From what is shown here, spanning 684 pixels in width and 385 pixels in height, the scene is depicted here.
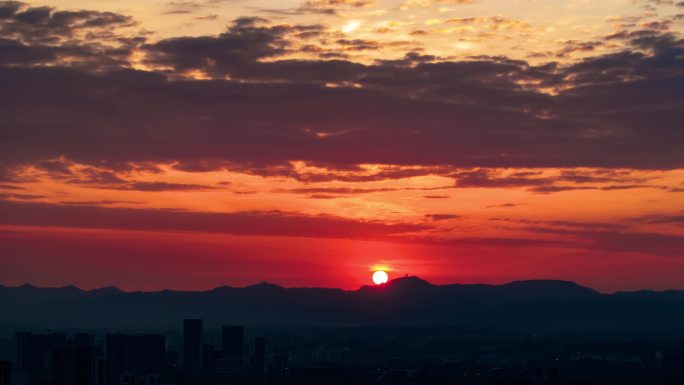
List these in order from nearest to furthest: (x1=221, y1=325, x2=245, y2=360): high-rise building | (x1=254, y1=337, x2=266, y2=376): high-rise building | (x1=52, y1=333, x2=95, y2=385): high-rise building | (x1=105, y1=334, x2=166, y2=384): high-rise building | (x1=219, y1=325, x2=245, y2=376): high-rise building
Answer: (x1=52, y1=333, x2=95, y2=385): high-rise building
(x1=105, y1=334, x2=166, y2=384): high-rise building
(x1=219, y1=325, x2=245, y2=376): high-rise building
(x1=254, y1=337, x2=266, y2=376): high-rise building
(x1=221, y1=325, x2=245, y2=360): high-rise building

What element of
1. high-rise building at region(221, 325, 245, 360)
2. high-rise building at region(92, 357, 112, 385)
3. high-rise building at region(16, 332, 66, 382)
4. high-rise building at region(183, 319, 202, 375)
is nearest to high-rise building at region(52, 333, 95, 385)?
high-rise building at region(92, 357, 112, 385)

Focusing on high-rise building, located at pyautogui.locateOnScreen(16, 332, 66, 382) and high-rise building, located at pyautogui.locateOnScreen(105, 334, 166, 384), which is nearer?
high-rise building, located at pyautogui.locateOnScreen(16, 332, 66, 382)

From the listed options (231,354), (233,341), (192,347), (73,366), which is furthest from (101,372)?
(233,341)

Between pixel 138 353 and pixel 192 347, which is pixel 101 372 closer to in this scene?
pixel 138 353

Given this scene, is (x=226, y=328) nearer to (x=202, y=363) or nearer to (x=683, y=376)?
(x=202, y=363)

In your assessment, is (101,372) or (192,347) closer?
(101,372)

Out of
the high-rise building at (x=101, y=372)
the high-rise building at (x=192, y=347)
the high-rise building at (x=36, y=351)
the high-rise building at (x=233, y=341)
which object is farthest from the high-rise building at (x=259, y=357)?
the high-rise building at (x=101, y=372)

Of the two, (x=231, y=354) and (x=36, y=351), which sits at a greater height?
(x=231, y=354)

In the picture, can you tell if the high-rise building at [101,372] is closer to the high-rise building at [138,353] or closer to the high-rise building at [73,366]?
the high-rise building at [73,366]

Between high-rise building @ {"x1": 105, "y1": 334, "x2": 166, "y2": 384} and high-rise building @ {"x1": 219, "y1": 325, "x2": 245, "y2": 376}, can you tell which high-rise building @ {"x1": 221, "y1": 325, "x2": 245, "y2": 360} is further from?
high-rise building @ {"x1": 105, "y1": 334, "x2": 166, "y2": 384}
